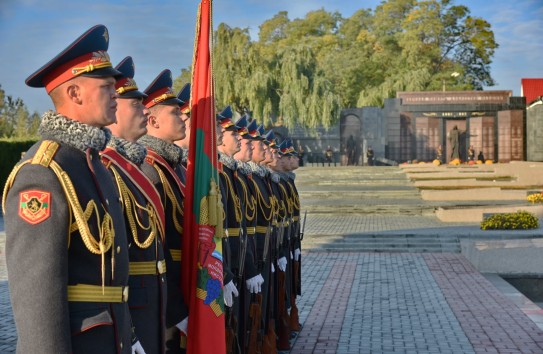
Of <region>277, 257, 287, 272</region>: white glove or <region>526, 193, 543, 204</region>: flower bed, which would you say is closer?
<region>277, 257, 287, 272</region>: white glove

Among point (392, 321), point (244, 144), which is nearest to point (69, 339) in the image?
point (244, 144)

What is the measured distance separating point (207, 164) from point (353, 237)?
1369 cm

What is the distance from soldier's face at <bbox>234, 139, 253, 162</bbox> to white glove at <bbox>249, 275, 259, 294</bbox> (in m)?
1.07

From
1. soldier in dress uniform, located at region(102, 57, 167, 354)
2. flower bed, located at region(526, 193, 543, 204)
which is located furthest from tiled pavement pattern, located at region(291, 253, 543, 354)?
flower bed, located at region(526, 193, 543, 204)

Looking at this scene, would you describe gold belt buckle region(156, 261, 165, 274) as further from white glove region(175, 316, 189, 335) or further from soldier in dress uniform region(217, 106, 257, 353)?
soldier in dress uniform region(217, 106, 257, 353)

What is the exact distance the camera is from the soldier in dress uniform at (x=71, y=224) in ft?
9.16

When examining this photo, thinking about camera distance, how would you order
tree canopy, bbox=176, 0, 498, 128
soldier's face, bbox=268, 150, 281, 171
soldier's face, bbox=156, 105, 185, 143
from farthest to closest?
tree canopy, bbox=176, 0, 498, 128, soldier's face, bbox=268, 150, 281, 171, soldier's face, bbox=156, 105, 185, 143

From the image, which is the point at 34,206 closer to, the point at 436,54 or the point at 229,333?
the point at 229,333

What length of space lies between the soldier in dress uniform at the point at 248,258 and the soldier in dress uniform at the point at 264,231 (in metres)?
0.15

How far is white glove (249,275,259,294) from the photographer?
5769 millimetres

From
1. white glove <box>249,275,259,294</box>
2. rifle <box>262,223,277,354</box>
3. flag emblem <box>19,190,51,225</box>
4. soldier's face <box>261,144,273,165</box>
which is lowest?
rifle <box>262,223,277,354</box>

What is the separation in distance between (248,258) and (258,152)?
137cm

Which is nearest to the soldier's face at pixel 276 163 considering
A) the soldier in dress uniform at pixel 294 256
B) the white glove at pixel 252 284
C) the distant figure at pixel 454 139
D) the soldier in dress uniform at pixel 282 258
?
the soldier in dress uniform at pixel 282 258

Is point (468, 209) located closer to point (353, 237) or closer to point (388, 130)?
point (353, 237)
